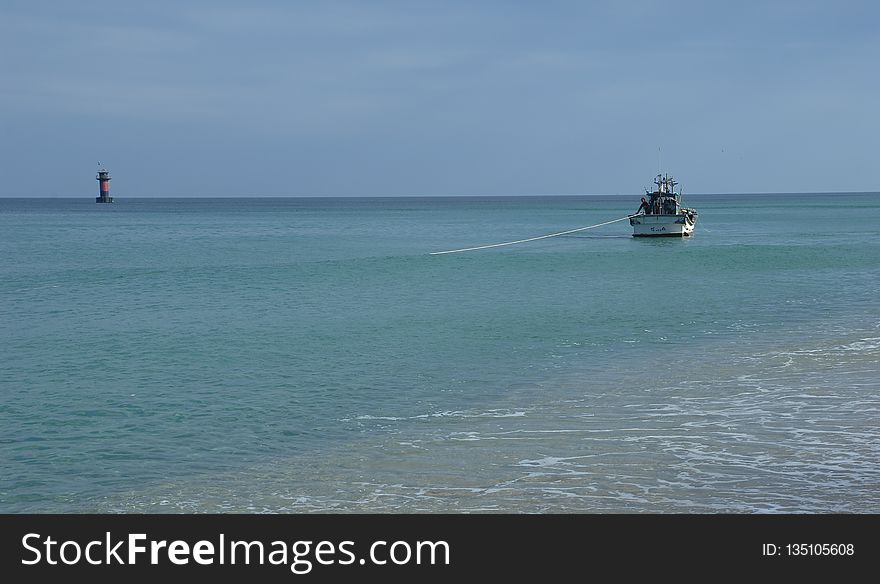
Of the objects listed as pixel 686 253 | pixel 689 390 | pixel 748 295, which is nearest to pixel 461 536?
pixel 689 390

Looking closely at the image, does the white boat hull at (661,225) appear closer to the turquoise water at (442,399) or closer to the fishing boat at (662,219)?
the fishing boat at (662,219)

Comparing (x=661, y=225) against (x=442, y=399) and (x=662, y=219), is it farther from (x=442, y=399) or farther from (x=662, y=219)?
(x=442, y=399)

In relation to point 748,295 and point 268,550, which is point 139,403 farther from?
point 748,295

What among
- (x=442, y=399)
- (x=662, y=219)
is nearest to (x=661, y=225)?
(x=662, y=219)

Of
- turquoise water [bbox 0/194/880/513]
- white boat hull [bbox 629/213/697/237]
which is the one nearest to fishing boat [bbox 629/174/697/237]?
white boat hull [bbox 629/213/697/237]

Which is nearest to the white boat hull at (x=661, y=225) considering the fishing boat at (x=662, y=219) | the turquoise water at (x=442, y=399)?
the fishing boat at (x=662, y=219)

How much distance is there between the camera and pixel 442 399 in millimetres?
15688

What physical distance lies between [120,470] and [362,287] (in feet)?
86.2

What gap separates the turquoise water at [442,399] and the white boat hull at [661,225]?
30351 mm

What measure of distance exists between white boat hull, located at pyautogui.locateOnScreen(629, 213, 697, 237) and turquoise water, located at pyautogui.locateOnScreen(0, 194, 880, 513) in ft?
99.6

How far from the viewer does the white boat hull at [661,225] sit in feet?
220

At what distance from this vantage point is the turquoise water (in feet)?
35.3

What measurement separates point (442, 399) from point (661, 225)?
178 ft

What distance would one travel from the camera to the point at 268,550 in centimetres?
808
